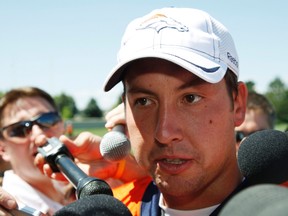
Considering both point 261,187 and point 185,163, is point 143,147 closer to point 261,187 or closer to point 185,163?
point 185,163

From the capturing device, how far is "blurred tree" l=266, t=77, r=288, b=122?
278 ft

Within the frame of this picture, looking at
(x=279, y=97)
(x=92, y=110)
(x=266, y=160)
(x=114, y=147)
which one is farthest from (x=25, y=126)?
(x=279, y=97)

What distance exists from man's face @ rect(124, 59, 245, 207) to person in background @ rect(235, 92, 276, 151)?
3687 millimetres

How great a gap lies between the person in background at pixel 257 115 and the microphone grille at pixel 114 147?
3.44 metres

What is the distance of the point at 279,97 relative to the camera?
97.4 meters

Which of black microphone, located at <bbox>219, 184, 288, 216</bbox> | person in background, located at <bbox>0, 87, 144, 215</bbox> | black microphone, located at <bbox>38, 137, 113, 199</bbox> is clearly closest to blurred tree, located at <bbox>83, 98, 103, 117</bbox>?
person in background, located at <bbox>0, 87, 144, 215</bbox>

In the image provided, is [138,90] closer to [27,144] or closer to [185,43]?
[185,43]

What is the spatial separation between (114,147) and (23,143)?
2627 millimetres

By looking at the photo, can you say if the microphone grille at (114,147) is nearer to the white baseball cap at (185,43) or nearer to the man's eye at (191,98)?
the white baseball cap at (185,43)

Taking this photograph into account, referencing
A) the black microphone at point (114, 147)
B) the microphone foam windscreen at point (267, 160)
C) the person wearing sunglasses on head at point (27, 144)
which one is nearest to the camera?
the microphone foam windscreen at point (267, 160)

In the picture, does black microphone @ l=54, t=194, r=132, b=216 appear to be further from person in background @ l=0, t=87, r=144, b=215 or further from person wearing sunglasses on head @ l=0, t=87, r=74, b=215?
person wearing sunglasses on head @ l=0, t=87, r=74, b=215

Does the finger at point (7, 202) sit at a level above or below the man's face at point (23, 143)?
above

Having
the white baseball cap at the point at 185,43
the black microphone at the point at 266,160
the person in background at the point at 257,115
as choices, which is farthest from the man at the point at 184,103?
the person in background at the point at 257,115

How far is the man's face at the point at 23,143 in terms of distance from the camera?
4.89 meters
